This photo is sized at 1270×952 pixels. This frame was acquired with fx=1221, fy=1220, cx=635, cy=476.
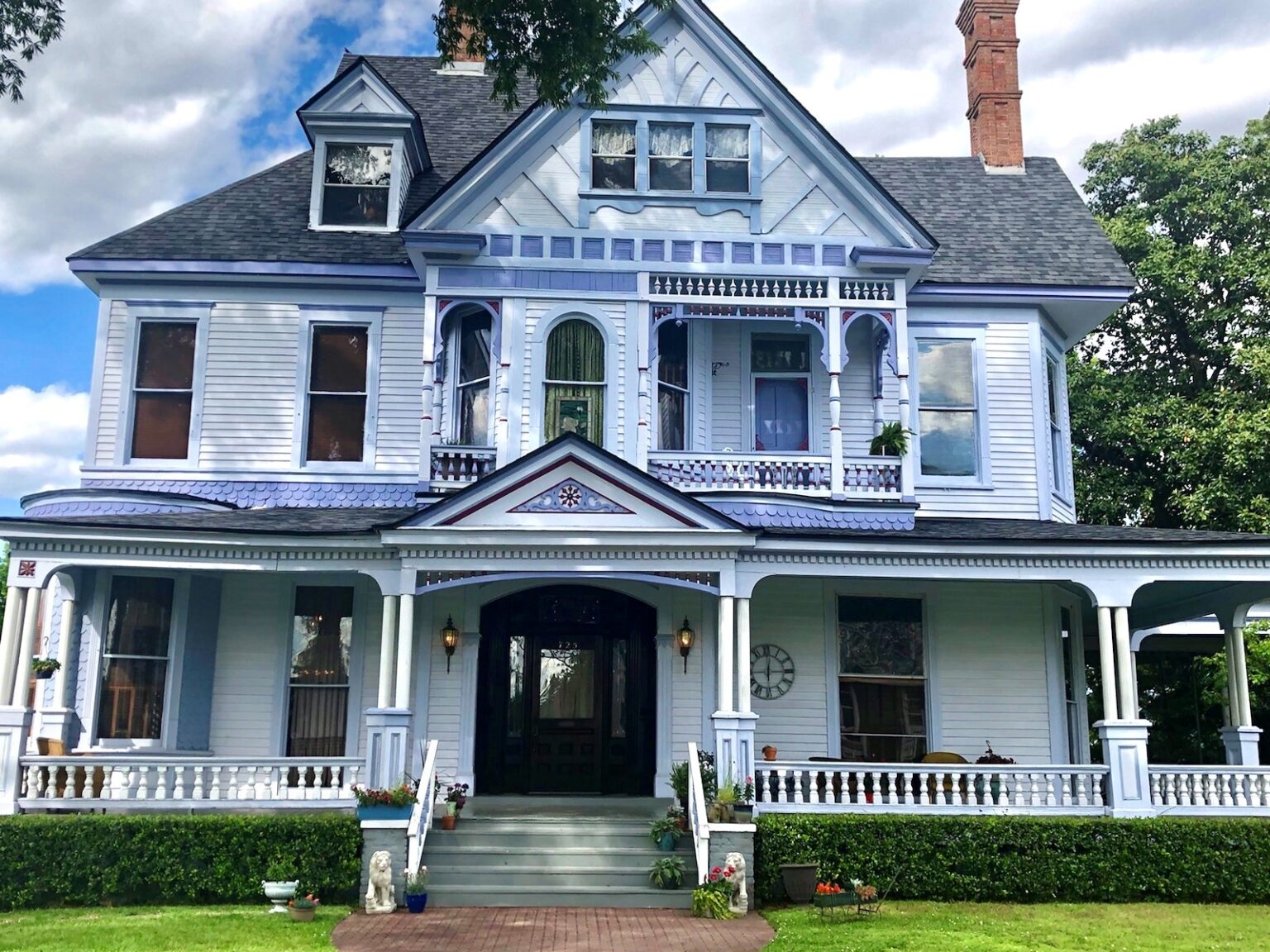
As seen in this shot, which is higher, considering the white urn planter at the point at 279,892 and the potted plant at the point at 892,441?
the potted plant at the point at 892,441

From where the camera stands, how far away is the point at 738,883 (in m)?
13.0

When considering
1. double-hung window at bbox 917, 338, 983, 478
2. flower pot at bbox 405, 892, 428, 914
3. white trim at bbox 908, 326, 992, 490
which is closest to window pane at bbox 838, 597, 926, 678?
white trim at bbox 908, 326, 992, 490

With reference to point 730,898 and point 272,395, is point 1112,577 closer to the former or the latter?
point 730,898

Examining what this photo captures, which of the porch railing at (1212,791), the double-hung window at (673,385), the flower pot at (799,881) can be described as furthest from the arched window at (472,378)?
the porch railing at (1212,791)

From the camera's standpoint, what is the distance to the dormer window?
19031mm

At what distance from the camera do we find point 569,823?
1420cm

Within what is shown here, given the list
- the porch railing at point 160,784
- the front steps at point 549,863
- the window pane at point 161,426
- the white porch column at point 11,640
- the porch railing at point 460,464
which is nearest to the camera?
the front steps at point 549,863

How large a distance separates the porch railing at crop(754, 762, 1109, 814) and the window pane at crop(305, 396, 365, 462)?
7.62m

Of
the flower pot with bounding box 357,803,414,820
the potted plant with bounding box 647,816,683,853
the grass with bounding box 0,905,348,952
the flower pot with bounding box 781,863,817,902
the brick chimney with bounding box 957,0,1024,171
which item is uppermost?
the brick chimney with bounding box 957,0,1024,171

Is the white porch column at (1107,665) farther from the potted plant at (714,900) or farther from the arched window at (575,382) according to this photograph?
the arched window at (575,382)

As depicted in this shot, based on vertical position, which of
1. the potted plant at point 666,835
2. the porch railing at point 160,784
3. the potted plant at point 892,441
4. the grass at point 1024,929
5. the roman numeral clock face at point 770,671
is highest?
the potted plant at point 892,441

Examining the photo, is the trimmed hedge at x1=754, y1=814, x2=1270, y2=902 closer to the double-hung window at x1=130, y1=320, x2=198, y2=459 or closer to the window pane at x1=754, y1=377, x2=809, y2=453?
the window pane at x1=754, y1=377, x2=809, y2=453

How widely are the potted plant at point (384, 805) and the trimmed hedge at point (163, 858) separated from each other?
28 centimetres

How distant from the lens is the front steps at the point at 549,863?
42.7 feet
